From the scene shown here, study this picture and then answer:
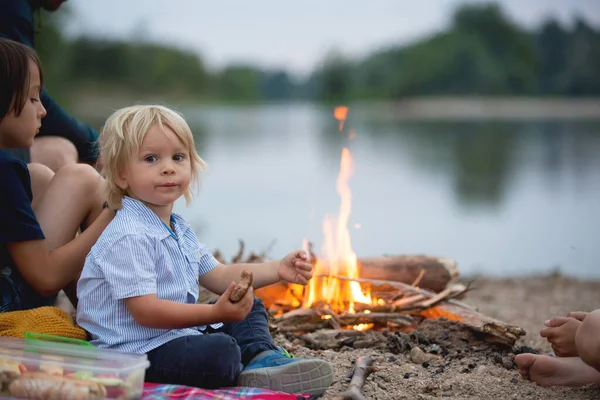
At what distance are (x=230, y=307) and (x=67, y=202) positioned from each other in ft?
2.88

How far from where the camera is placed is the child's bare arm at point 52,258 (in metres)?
2.47

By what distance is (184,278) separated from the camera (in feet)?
7.98

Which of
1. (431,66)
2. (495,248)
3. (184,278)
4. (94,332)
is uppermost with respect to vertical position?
(431,66)

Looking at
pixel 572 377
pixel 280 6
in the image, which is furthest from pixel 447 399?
pixel 280 6

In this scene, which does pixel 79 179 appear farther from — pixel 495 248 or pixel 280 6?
pixel 280 6

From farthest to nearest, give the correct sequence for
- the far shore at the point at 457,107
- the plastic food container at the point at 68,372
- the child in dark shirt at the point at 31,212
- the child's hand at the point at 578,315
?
the far shore at the point at 457,107 → the child's hand at the point at 578,315 → the child in dark shirt at the point at 31,212 → the plastic food container at the point at 68,372

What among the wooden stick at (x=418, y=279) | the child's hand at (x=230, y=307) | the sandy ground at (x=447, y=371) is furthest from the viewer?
the wooden stick at (x=418, y=279)

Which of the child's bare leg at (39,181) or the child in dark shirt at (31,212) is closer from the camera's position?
the child in dark shirt at (31,212)

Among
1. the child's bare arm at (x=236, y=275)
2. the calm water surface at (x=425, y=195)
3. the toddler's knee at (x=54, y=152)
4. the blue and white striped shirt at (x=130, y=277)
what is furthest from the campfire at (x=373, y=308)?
the toddler's knee at (x=54, y=152)

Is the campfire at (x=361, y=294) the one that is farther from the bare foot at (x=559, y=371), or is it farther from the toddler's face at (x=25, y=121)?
the toddler's face at (x=25, y=121)

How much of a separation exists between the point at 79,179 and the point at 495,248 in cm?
590

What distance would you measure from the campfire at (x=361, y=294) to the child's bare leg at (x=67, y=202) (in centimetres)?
100

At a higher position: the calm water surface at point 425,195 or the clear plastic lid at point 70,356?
the clear plastic lid at point 70,356

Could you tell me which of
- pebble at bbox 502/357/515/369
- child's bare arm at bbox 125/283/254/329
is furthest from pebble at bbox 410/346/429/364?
child's bare arm at bbox 125/283/254/329
